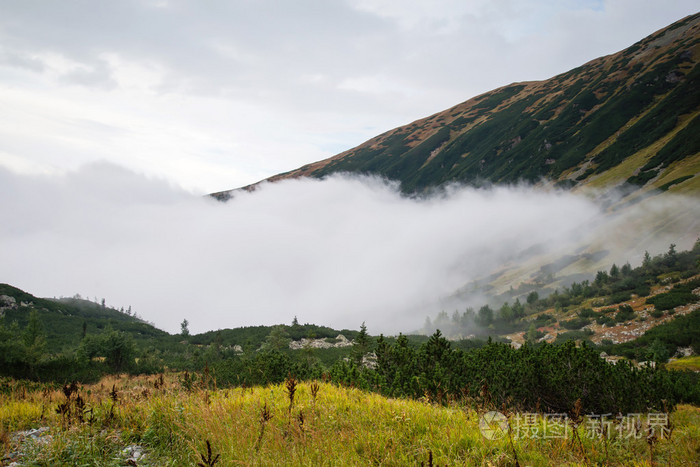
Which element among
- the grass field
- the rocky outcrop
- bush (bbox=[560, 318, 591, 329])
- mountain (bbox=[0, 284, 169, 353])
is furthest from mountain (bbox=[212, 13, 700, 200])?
mountain (bbox=[0, 284, 169, 353])

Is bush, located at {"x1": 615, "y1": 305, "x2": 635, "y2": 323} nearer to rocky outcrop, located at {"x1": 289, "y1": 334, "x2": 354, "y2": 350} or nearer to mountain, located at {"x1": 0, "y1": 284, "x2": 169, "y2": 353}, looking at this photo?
rocky outcrop, located at {"x1": 289, "y1": 334, "x2": 354, "y2": 350}

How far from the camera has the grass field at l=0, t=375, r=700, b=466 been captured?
4.37 m

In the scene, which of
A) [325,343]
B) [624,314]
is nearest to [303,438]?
[624,314]

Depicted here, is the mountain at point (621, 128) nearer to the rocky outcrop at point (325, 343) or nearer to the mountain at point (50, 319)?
the rocky outcrop at point (325, 343)

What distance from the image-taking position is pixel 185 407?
6.00 meters

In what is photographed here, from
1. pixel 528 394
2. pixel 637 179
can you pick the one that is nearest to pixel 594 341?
pixel 528 394

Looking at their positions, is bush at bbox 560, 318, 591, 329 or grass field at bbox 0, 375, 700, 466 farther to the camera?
bush at bbox 560, 318, 591, 329

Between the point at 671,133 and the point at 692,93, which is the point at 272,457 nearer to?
the point at 671,133

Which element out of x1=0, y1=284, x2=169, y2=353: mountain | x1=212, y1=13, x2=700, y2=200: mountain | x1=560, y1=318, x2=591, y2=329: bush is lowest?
x1=0, y1=284, x2=169, y2=353: mountain

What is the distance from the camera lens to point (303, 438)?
4.50 m

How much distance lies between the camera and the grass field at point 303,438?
14.3 feet

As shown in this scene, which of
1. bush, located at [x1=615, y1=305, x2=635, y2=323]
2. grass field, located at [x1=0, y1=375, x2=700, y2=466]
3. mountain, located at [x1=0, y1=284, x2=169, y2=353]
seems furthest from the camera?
mountain, located at [x1=0, y1=284, x2=169, y2=353]

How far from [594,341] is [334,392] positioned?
163 feet

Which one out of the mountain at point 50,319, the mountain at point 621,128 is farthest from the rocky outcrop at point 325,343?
the mountain at point 621,128
